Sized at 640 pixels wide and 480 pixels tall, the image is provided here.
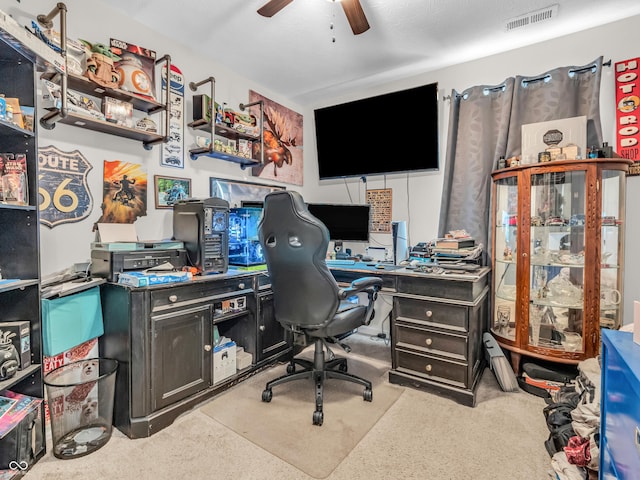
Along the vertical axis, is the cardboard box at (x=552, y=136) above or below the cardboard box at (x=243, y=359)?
above

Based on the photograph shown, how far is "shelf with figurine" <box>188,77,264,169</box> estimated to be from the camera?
2.67 m

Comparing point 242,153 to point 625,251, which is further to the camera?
point 242,153

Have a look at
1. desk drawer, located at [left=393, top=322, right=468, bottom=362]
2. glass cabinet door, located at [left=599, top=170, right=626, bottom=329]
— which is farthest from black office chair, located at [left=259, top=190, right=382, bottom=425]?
glass cabinet door, located at [left=599, top=170, right=626, bottom=329]

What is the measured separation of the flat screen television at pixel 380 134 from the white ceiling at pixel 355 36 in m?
0.31

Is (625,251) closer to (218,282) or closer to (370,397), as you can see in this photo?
(370,397)

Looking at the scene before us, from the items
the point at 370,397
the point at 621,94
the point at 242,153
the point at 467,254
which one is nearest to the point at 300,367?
the point at 370,397

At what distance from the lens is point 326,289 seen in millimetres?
2025

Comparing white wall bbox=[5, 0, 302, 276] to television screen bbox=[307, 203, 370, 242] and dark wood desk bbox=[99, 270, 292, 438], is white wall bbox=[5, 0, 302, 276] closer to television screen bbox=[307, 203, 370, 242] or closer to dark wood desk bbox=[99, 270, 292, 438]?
dark wood desk bbox=[99, 270, 292, 438]

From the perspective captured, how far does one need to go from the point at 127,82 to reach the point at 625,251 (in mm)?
3675

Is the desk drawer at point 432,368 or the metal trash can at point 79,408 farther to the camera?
the desk drawer at point 432,368

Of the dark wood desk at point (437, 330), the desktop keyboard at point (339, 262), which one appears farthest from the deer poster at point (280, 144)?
the dark wood desk at point (437, 330)

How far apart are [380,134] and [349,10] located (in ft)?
4.93

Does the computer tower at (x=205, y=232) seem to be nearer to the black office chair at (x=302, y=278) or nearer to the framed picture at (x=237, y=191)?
the black office chair at (x=302, y=278)

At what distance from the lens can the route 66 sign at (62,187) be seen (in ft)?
6.37
